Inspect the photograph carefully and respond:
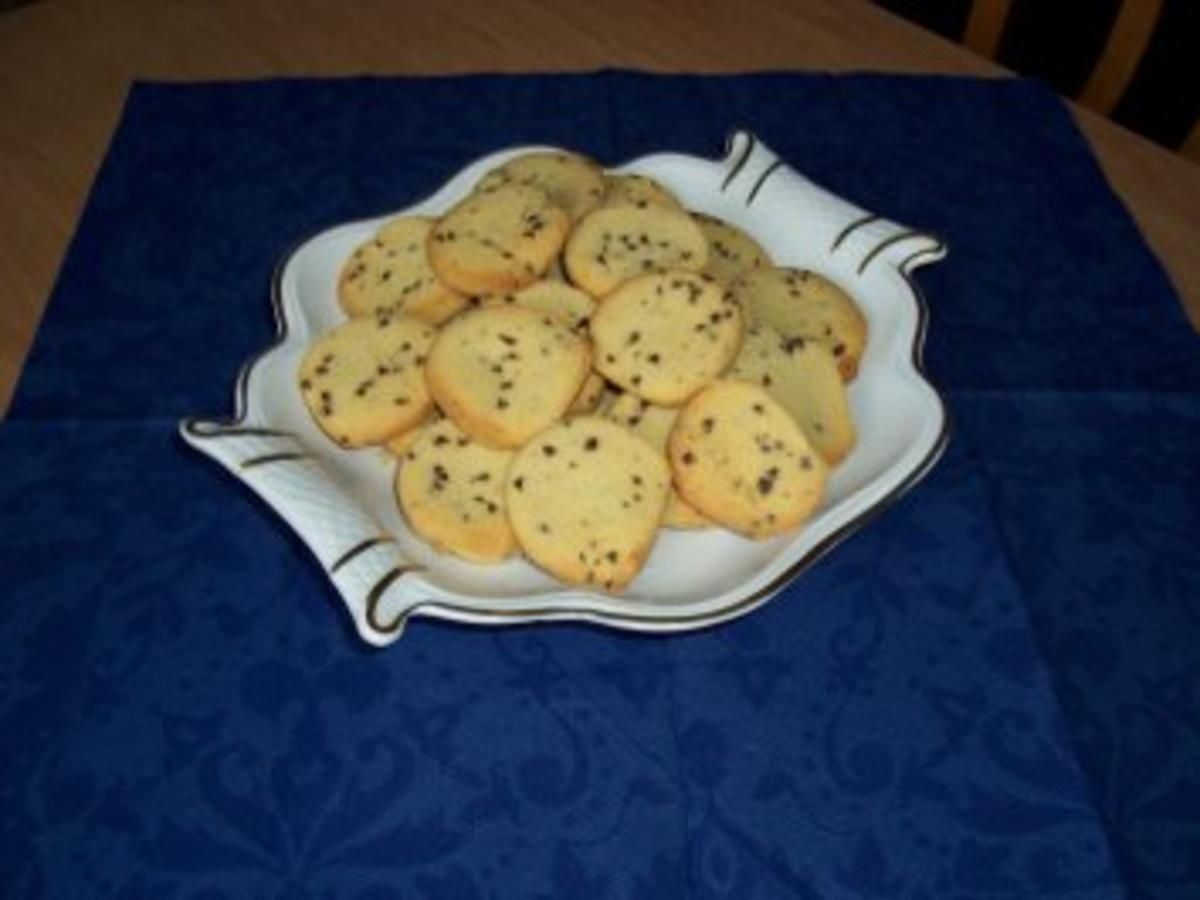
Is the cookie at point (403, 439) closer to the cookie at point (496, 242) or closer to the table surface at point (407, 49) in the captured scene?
the cookie at point (496, 242)

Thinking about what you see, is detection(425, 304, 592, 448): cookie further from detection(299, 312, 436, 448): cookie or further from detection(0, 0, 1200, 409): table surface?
detection(0, 0, 1200, 409): table surface

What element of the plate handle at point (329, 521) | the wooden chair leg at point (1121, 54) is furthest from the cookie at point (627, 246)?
the wooden chair leg at point (1121, 54)

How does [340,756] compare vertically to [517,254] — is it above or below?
below

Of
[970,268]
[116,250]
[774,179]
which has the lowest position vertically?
[116,250]

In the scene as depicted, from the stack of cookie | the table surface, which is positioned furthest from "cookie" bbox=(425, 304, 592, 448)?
the table surface

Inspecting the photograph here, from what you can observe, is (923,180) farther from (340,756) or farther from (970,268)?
(340,756)

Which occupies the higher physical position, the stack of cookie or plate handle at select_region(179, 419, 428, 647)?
the stack of cookie

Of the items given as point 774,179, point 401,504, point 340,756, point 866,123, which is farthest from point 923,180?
point 340,756

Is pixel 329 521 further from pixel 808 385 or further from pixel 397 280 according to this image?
pixel 808 385
